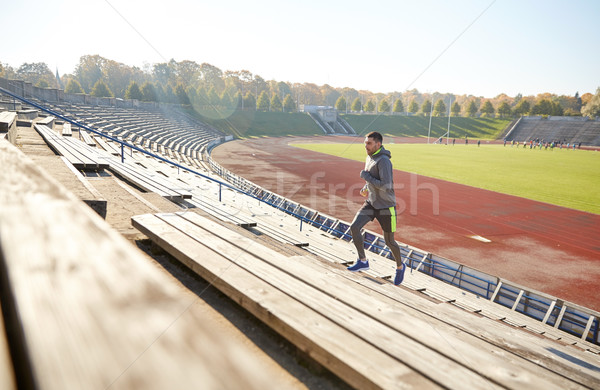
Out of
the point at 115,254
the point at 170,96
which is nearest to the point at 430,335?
the point at 115,254

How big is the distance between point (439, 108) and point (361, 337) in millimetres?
123892

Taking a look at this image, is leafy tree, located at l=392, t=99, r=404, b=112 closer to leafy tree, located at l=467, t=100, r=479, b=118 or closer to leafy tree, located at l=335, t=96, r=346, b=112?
leafy tree, located at l=335, t=96, r=346, b=112

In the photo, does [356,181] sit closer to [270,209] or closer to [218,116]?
[270,209]

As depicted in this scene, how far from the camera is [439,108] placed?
377 ft

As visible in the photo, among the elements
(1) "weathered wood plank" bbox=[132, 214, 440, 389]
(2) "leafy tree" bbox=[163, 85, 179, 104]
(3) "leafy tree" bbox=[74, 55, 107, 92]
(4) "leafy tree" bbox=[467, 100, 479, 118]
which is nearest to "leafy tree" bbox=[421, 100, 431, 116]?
(4) "leafy tree" bbox=[467, 100, 479, 118]

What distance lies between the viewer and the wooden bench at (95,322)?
92 cm

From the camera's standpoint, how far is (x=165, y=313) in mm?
1229

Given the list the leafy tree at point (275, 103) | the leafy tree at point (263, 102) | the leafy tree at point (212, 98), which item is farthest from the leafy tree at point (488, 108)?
the leafy tree at point (212, 98)

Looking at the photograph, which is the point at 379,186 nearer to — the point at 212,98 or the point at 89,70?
the point at 212,98

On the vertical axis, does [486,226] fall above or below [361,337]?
below

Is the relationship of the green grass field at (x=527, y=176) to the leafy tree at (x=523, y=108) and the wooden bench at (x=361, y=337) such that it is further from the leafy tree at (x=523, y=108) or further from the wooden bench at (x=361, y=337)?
the leafy tree at (x=523, y=108)

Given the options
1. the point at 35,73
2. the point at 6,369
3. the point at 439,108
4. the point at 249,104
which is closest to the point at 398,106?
the point at 439,108

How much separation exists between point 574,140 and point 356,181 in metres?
81.4

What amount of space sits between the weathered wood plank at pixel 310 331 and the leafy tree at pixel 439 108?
12273 cm
